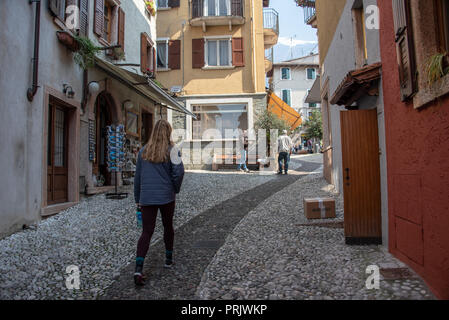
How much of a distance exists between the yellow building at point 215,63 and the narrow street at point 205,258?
1071 centimetres

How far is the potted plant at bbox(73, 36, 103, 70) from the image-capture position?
801cm

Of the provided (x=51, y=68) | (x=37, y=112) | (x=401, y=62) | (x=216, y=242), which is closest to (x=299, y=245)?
(x=216, y=242)

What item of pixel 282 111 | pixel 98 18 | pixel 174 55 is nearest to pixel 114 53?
pixel 98 18

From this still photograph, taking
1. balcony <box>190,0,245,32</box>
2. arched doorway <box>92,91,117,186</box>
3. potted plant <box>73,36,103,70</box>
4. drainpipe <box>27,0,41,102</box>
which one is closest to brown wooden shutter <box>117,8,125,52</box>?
arched doorway <box>92,91,117,186</box>

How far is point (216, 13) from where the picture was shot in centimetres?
1786

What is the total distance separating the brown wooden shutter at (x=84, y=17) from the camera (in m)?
8.43

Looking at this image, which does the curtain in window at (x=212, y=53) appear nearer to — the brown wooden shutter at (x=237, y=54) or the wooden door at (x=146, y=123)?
the brown wooden shutter at (x=237, y=54)

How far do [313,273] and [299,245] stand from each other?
104cm

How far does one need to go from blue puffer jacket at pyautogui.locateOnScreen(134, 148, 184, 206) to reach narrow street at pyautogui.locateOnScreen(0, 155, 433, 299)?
2.87 ft

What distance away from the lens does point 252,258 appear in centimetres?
437

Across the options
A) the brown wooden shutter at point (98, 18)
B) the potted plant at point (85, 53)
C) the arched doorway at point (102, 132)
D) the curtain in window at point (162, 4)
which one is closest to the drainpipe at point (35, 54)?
the potted plant at point (85, 53)

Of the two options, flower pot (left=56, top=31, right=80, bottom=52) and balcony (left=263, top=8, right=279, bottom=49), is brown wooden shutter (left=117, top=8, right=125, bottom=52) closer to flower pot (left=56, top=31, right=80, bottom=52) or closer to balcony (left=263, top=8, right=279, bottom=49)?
flower pot (left=56, top=31, right=80, bottom=52)
